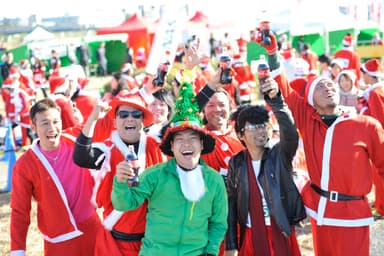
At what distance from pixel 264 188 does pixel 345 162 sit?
24.9 inches

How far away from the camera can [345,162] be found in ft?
12.7

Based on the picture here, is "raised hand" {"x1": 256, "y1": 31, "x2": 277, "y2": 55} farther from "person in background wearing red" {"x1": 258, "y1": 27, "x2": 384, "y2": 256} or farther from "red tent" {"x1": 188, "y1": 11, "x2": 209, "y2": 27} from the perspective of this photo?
"red tent" {"x1": 188, "y1": 11, "x2": 209, "y2": 27}

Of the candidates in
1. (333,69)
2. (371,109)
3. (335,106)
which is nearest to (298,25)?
(333,69)

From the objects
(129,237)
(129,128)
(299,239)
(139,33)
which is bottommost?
(299,239)

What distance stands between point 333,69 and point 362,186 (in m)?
6.97

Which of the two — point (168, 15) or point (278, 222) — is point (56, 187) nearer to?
point (278, 222)

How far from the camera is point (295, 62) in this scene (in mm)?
9492

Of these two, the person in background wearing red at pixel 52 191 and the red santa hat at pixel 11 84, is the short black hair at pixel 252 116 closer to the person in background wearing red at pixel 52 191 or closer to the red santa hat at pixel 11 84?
the person in background wearing red at pixel 52 191

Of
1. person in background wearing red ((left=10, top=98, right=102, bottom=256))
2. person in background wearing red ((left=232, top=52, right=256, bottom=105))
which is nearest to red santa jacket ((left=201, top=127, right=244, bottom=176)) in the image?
person in background wearing red ((left=10, top=98, right=102, bottom=256))

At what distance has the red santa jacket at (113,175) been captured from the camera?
11.9 ft

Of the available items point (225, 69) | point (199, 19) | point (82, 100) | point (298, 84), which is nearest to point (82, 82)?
point (82, 100)

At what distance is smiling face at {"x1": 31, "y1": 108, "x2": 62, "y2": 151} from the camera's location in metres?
3.95

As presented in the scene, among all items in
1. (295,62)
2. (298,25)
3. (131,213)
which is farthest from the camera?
(298,25)

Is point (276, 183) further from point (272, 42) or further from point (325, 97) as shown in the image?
point (272, 42)
